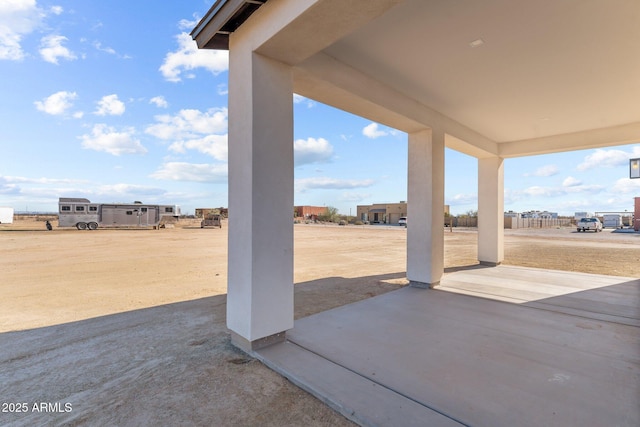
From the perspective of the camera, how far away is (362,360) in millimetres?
2641

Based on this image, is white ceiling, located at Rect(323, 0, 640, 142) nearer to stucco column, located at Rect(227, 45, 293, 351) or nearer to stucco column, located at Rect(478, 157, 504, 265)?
stucco column, located at Rect(227, 45, 293, 351)

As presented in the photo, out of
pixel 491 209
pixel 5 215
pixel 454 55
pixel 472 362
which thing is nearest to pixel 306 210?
pixel 5 215

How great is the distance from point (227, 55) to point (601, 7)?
361cm

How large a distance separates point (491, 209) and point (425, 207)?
11.4ft

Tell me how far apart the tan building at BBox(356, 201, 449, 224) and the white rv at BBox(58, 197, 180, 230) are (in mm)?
32826

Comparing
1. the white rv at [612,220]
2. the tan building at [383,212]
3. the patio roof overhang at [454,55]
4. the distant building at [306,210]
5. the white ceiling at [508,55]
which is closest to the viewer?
the patio roof overhang at [454,55]

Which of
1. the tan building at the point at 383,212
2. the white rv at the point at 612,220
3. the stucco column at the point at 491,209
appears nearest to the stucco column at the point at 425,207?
the stucco column at the point at 491,209

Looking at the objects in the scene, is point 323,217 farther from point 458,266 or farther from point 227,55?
point 227,55

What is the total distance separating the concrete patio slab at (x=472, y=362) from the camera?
1950mm

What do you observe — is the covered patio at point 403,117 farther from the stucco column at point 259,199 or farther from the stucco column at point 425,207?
the stucco column at point 425,207

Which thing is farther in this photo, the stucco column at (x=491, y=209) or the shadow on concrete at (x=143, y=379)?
the stucco column at (x=491, y=209)

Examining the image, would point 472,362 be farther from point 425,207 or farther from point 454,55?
point 454,55

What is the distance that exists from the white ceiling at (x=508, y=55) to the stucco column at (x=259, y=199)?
106 cm

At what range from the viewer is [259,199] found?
276 cm
